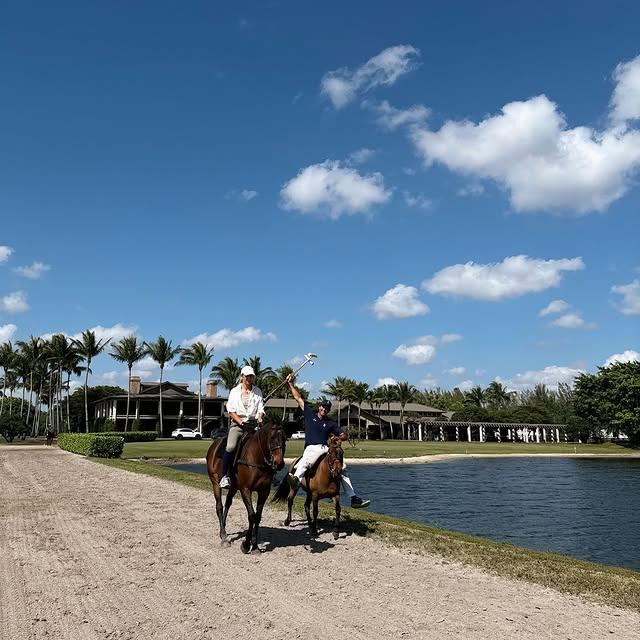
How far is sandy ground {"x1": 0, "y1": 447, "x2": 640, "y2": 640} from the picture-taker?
620cm

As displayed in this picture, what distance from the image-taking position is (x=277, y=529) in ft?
38.9

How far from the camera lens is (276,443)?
9359 millimetres

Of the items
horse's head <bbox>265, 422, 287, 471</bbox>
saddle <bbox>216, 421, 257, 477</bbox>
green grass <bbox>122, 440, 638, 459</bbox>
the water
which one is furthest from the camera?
green grass <bbox>122, 440, 638, 459</bbox>

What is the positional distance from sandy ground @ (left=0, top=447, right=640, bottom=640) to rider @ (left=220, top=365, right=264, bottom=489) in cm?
154

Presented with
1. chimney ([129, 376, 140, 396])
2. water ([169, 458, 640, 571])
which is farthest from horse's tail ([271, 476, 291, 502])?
chimney ([129, 376, 140, 396])

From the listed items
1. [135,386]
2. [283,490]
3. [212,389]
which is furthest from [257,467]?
[212,389]

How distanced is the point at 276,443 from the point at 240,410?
1.14m

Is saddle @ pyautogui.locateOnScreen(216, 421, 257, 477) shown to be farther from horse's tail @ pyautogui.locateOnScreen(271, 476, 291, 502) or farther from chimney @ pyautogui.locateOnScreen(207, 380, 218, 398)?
chimney @ pyautogui.locateOnScreen(207, 380, 218, 398)

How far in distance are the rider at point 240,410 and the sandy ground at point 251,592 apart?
1.54 meters

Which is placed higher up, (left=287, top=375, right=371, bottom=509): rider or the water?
(left=287, top=375, right=371, bottom=509): rider

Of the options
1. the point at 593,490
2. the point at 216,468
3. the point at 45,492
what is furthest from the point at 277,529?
the point at 593,490

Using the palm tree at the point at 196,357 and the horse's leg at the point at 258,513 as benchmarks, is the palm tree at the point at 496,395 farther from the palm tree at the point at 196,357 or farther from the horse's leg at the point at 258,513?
the horse's leg at the point at 258,513

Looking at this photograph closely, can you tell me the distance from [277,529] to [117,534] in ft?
10.7

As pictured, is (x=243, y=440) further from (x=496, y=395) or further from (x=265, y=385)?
(x=496, y=395)
